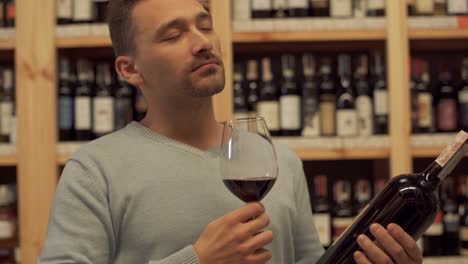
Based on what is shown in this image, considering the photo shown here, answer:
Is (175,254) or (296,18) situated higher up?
(296,18)

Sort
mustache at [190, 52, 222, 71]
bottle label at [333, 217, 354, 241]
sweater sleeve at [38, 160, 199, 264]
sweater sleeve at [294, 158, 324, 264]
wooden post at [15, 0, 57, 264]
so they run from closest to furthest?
sweater sleeve at [38, 160, 199, 264] → mustache at [190, 52, 222, 71] → sweater sleeve at [294, 158, 324, 264] → wooden post at [15, 0, 57, 264] → bottle label at [333, 217, 354, 241]

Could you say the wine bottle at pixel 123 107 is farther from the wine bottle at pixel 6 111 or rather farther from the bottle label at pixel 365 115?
the bottle label at pixel 365 115

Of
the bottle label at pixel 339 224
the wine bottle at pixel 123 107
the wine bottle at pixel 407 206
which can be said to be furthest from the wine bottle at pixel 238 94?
the wine bottle at pixel 407 206

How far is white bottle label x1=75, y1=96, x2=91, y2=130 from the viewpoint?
1.96m

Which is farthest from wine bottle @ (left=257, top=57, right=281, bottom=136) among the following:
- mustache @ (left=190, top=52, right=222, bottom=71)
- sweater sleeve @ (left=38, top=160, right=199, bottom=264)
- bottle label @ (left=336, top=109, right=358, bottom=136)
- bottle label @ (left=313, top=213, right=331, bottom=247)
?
sweater sleeve @ (left=38, top=160, right=199, bottom=264)

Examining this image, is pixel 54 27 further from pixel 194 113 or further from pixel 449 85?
pixel 449 85

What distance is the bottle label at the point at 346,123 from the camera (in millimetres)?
1963

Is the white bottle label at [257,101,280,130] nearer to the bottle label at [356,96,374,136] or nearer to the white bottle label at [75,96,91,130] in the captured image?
the bottle label at [356,96,374,136]

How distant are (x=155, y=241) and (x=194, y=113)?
0.25 meters

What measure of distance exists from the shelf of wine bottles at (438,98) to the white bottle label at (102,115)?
105 centimetres

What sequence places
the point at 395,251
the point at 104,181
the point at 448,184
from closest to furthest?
the point at 395,251 → the point at 104,181 → the point at 448,184

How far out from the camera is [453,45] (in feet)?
7.13

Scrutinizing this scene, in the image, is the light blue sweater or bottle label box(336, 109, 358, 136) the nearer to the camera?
the light blue sweater

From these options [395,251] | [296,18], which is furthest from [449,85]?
[395,251]
